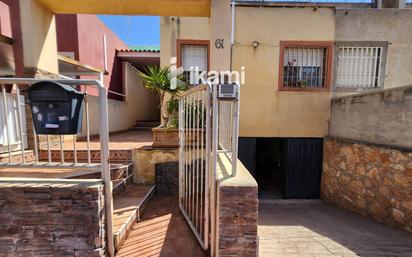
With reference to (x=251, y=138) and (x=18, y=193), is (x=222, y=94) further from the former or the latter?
(x=251, y=138)

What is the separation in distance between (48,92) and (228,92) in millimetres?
1845

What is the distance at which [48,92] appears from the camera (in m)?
2.10

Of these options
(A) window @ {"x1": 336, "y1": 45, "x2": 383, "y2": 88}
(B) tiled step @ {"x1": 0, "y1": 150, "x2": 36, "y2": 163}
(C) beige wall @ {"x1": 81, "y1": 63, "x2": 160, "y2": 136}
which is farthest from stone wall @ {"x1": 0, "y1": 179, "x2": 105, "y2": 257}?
(A) window @ {"x1": 336, "y1": 45, "x2": 383, "y2": 88}

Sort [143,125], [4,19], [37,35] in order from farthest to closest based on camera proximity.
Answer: [143,125], [4,19], [37,35]

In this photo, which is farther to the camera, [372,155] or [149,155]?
[372,155]

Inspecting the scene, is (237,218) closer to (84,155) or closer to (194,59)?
(84,155)

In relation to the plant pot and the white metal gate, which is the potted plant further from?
the white metal gate

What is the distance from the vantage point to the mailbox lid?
2094mm

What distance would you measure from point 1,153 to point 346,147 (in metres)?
8.22

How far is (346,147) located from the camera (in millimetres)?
6129

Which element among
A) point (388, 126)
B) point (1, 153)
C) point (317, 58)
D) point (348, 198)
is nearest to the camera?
point (1, 153)

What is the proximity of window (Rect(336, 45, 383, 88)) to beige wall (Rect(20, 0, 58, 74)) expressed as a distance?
798 centimetres

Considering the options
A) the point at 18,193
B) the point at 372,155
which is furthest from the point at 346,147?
the point at 18,193

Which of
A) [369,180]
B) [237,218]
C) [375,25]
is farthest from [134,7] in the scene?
[375,25]
